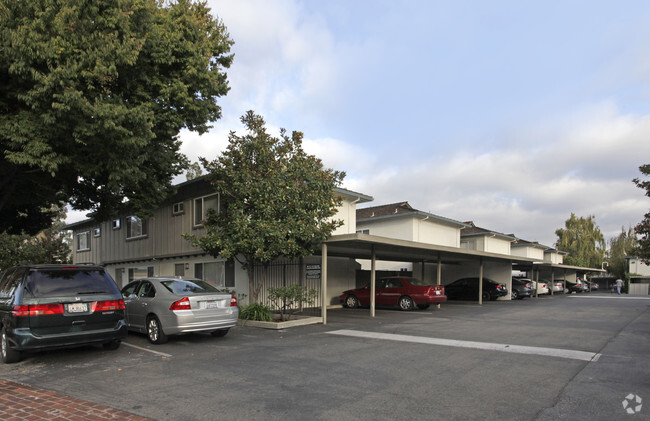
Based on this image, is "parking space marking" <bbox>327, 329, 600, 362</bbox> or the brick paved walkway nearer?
the brick paved walkway

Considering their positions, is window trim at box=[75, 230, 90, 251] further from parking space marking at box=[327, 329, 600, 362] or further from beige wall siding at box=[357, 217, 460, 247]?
parking space marking at box=[327, 329, 600, 362]

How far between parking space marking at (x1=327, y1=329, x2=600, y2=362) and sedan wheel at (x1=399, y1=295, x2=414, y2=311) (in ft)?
23.6

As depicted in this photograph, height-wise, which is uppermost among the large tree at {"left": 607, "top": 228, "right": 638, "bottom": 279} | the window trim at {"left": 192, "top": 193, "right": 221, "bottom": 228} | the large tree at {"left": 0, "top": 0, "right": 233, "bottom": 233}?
the large tree at {"left": 0, "top": 0, "right": 233, "bottom": 233}

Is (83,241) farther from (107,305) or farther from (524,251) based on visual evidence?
(524,251)

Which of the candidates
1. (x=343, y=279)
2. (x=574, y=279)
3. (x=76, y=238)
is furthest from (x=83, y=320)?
(x=574, y=279)

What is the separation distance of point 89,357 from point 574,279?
5037cm

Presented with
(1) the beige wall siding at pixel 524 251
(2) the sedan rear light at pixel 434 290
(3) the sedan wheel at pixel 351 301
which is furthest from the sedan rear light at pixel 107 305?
(1) the beige wall siding at pixel 524 251

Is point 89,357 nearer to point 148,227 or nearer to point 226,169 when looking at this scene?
point 226,169

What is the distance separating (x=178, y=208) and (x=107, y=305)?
11.8 m

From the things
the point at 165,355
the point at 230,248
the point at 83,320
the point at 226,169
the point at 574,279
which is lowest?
the point at 574,279

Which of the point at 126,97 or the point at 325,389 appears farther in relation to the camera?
the point at 126,97

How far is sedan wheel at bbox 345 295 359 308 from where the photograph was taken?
1934cm

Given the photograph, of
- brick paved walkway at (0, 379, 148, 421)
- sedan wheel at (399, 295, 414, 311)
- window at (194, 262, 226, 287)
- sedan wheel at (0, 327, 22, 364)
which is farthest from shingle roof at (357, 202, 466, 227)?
brick paved walkway at (0, 379, 148, 421)

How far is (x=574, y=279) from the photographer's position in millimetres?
47281
